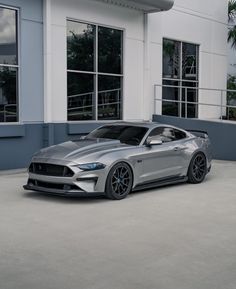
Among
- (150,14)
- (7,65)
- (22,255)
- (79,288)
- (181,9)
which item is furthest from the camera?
(181,9)

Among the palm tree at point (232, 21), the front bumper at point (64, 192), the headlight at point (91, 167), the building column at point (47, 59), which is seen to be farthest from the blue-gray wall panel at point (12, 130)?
the palm tree at point (232, 21)

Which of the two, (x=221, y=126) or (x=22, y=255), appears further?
(x=221, y=126)

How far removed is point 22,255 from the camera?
17.5 ft

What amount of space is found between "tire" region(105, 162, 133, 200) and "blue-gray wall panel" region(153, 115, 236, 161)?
270 inches

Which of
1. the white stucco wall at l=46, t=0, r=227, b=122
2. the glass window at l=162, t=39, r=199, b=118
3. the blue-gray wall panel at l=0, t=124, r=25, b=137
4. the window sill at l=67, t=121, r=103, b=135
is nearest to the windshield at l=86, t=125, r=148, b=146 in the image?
the blue-gray wall panel at l=0, t=124, r=25, b=137

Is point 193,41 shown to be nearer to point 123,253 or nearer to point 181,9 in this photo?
point 181,9

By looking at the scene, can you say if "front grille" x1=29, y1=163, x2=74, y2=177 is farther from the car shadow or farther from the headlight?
the car shadow

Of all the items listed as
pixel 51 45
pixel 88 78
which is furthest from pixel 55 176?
pixel 88 78

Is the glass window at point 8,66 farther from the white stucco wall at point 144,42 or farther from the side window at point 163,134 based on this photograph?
the side window at point 163,134

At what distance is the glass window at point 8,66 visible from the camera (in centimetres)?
1202

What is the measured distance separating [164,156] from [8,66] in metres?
4.95

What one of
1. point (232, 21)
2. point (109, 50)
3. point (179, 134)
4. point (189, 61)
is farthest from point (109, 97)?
point (232, 21)

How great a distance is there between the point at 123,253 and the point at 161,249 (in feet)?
1.57

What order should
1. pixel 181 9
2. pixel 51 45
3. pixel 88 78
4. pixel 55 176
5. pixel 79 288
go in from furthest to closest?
1. pixel 181 9
2. pixel 88 78
3. pixel 51 45
4. pixel 55 176
5. pixel 79 288
